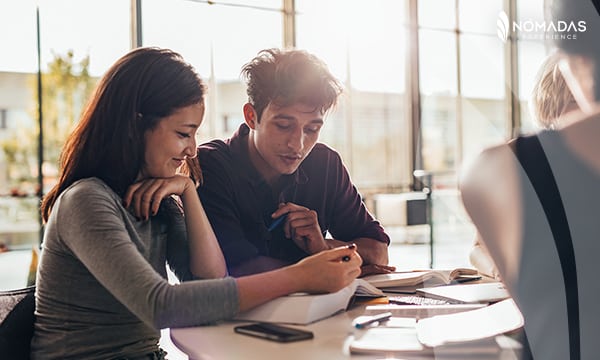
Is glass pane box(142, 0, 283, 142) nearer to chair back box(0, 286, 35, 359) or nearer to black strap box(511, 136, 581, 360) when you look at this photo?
Answer: chair back box(0, 286, 35, 359)

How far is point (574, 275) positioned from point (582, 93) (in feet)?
0.65

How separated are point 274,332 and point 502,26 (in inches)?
354

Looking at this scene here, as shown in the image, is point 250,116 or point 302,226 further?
point 250,116

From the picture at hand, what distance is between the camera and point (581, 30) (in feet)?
2.19

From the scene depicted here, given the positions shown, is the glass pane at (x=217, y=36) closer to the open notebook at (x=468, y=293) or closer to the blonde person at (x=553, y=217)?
the open notebook at (x=468, y=293)

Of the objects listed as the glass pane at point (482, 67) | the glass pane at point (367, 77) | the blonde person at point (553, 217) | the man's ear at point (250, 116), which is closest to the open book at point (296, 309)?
the blonde person at point (553, 217)

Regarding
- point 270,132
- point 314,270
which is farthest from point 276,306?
point 270,132

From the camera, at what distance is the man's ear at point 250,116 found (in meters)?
2.04

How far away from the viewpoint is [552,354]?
67 cm

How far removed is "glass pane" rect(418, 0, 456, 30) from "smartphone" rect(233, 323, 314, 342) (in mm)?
7418

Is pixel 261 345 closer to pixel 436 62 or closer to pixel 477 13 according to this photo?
pixel 436 62

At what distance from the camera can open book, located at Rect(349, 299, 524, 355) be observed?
0.94m

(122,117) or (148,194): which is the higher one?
(122,117)

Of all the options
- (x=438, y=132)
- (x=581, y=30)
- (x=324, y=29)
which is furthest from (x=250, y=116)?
(x=438, y=132)
